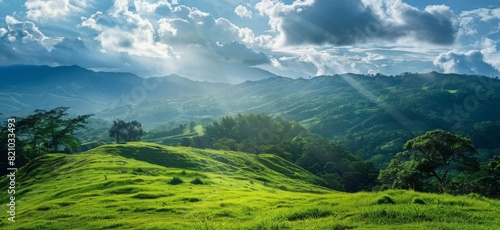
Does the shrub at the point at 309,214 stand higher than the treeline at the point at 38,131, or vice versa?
the treeline at the point at 38,131

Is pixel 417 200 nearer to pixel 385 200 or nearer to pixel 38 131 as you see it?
pixel 385 200

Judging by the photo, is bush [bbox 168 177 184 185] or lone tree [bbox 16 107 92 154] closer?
bush [bbox 168 177 184 185]

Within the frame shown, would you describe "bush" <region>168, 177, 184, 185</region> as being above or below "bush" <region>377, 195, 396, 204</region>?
below

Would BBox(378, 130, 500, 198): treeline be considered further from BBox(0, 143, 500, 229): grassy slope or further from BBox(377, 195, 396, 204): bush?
BBox(377, 195, 396, 204): bush

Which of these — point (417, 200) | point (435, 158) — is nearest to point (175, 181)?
point (417, 200)

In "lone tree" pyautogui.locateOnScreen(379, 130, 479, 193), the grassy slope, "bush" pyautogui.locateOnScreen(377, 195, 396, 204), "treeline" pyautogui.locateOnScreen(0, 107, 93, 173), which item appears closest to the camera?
the grassy slope

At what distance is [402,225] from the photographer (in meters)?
20.3

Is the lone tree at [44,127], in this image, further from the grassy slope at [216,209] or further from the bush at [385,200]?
the bush at [385,200]

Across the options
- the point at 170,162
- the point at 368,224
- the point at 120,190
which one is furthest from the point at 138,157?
the point at 368,224

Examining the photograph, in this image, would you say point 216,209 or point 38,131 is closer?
point 216,209

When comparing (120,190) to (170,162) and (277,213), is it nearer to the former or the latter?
(277,213)

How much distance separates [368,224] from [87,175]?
5551cm

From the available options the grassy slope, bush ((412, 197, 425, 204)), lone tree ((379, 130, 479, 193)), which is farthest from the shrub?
lone tree ((379, 130, 479, 193))

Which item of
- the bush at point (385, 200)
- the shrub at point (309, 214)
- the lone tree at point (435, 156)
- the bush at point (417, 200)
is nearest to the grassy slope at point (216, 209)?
the shrub at point (309, 214)
